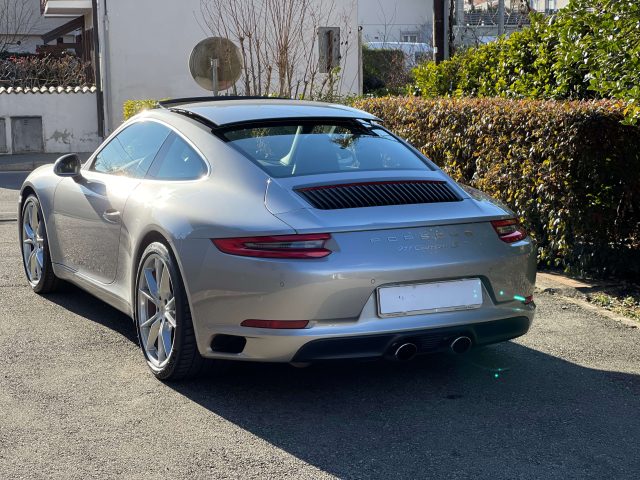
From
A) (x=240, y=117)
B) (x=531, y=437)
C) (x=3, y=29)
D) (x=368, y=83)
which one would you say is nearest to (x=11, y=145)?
(x=368, y=83)

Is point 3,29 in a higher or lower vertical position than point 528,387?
higher

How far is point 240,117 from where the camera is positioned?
562 cm

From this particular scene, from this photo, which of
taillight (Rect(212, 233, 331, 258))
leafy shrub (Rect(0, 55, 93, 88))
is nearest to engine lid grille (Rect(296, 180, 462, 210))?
taillight (Rect(212, 233, 331, 258))

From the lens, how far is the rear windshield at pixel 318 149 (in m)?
5.26

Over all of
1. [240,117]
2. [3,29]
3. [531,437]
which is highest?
[3,29]

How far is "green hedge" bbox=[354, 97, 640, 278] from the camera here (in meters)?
7.52

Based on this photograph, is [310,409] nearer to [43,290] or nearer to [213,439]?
[213,439]

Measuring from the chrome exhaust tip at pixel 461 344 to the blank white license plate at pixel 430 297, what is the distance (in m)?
0.16

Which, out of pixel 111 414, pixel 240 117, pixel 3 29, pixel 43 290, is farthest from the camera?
pixel 3 29

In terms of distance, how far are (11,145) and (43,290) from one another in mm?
16920

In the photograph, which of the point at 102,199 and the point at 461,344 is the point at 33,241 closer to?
the point at 102,199

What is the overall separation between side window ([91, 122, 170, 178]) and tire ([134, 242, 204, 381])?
2.35ft

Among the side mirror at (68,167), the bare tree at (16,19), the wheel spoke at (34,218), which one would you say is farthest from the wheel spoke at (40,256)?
the bare tree at (16,19)

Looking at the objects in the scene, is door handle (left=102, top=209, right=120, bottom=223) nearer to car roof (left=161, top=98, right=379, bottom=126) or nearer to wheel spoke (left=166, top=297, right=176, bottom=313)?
car roof (left=161, top=98, right=379, bottom=126)
